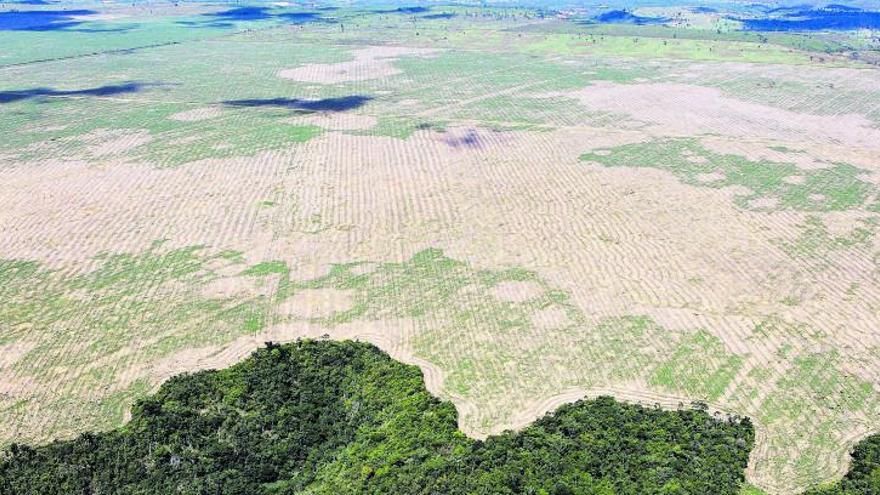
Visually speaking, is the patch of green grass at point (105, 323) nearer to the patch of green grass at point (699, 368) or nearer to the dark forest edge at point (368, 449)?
the dark forest edge at point (368, 449)

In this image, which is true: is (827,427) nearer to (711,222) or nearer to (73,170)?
(711,222)

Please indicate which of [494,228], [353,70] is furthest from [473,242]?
[353,70]

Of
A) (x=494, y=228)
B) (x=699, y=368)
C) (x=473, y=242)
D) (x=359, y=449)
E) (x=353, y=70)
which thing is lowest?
(x=699, y=368)

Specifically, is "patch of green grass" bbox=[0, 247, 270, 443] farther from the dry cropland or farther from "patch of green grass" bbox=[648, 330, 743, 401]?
"patch of green grass" bbox=[648, 330, 743, 401]

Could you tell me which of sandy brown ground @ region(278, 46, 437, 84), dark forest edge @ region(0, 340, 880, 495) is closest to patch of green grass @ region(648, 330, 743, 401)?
dark forest edge @ region(0, 340, 880, 495)

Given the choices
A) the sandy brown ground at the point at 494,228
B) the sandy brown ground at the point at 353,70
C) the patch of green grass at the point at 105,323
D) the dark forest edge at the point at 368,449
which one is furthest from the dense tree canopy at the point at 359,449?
the sandy brown ground at the point at 353,70

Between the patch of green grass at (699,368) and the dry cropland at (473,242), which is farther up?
the dry cropland at (473,242)

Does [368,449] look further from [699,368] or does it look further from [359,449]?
[699,368]
